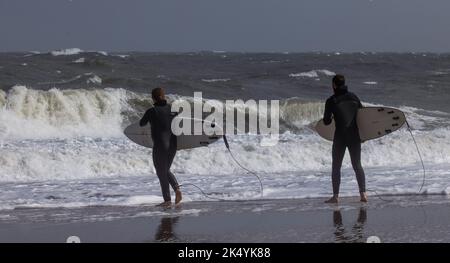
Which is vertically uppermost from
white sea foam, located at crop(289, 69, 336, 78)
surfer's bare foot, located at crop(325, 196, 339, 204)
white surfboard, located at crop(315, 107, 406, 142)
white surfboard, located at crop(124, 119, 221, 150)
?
white sea foam, located at crop(289, 69, 336, 78)

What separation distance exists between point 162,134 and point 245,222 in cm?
170

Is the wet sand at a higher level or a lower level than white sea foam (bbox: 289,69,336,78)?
lower

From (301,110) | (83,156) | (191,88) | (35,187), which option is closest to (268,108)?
(301,110)

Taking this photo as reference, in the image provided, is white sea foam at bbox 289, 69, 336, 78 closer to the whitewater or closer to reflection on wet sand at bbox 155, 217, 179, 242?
the whitewater

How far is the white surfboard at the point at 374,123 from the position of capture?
361 inches

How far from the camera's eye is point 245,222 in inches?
314

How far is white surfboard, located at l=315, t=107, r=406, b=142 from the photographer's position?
9.18 m

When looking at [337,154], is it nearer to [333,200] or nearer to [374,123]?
[333,200]

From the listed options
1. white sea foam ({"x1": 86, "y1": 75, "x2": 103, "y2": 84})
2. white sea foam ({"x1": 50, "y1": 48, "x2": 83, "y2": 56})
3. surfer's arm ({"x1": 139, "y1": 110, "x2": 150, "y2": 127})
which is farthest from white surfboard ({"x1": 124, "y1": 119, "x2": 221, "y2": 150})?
white sea foam ({"x1": 50, "y1": 48, "x2": 83, "y2": 56})

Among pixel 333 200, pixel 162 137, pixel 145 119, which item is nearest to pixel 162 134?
pixel 162 137

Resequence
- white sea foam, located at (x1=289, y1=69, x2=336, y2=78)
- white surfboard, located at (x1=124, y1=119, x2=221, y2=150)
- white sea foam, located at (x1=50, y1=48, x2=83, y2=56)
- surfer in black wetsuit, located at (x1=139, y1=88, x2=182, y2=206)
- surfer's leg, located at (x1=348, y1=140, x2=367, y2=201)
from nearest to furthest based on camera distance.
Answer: surfer's leg, located at (x1=348, y1=140, x2=367, y2=201) < surfer in black wetsuit, located at (x1=139, y1=88, x2=182, y2=206) < white surfboard, located at (x1=124, y1=119, x2=221, y2=150) < white sea foam, located at (x1=289, y1=69, x2=336, y2=78) < white sea foam, located at (x1=50, y1=48, x2=83, y2=56)

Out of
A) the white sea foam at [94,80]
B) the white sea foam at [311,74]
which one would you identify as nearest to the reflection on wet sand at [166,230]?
the white sea foam at [94,80]

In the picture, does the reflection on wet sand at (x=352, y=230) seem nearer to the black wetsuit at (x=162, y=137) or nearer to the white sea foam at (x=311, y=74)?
the black wetsuit at (x=162, y=137)
